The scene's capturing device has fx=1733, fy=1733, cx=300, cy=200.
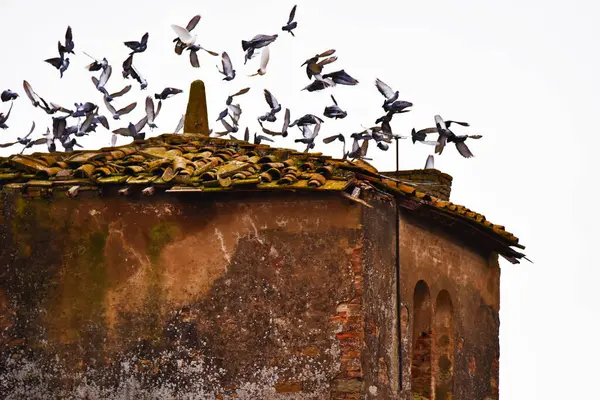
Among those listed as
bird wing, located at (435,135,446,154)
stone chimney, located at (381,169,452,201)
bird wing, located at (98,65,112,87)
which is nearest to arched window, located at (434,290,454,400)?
bird wing, located at (435,135,446,154)

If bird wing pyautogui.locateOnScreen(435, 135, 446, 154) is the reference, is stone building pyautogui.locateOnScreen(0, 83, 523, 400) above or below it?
below

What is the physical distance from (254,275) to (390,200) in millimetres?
1665

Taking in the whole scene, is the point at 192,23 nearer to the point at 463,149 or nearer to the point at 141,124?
the point at 141,124

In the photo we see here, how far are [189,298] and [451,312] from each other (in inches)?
140

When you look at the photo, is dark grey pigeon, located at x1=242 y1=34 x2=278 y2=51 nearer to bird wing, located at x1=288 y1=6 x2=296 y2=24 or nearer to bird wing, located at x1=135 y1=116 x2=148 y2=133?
bird wing, located at x1=288 y1=6 x2=296 y2=24

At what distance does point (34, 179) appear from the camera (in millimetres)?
16922

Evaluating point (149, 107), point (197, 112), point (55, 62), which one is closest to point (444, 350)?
point (197, 112)

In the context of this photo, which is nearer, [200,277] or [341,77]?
[200,277]

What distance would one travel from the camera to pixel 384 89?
18.4 metres

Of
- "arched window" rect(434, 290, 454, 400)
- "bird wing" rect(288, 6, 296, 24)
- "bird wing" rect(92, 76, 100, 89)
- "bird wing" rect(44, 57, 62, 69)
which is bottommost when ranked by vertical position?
"arched window" rect(434, 290, 454, 400)

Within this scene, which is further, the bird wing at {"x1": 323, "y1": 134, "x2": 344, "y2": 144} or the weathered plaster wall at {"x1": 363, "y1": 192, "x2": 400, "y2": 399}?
the bird wing at {"x1": 323, "y1": 134, "x2": 344, "y2": 144}

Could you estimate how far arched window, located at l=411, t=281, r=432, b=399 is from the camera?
18.3 m

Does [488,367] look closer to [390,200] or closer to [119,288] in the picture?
Result: [390,200]

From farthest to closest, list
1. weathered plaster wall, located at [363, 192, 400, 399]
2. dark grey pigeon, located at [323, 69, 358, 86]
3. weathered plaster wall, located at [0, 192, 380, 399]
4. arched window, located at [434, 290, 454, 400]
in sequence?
arched window, located at [434, 290, 454, 400] → dark grey pigeon, located at [323, 69, 358, 86] → weathered plaster wall, located at [363, 192, 400, 399] → weathered plaster wall, located at [0, 192, 380, 399]
